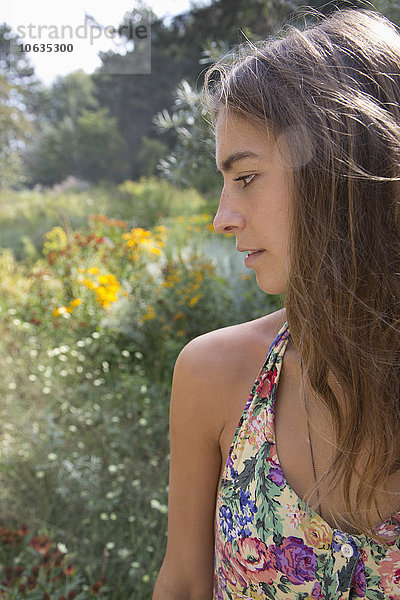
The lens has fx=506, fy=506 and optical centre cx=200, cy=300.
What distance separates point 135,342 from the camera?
3.46 m

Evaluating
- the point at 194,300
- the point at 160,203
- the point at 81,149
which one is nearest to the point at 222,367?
the point at 194,300

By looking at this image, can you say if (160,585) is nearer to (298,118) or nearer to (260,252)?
(260,252)

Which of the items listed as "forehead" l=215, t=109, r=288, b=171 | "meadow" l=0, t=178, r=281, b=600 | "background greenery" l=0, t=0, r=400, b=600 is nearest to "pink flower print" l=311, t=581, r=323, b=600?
"background greenery" l=0, t=0, r=400, b=600

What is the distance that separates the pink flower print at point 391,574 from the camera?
0.79 m

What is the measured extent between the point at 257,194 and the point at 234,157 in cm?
8

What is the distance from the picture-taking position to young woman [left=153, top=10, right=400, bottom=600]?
79 centimetres

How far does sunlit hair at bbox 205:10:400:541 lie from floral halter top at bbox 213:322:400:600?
0.05 metres

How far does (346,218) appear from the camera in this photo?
0.81 m

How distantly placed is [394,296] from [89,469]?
1716mm

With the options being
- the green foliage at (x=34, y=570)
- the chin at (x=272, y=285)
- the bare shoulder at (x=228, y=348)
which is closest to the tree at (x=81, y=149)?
the green foliage at (x=34, y=570)

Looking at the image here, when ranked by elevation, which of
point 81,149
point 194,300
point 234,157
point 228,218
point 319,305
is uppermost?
point 81,149

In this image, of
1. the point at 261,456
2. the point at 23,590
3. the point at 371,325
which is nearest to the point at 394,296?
the point at 371,325

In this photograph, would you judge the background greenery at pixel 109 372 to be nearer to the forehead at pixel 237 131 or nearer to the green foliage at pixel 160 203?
the forehead at pixel 237 131

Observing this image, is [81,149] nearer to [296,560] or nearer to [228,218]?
[228,218]
